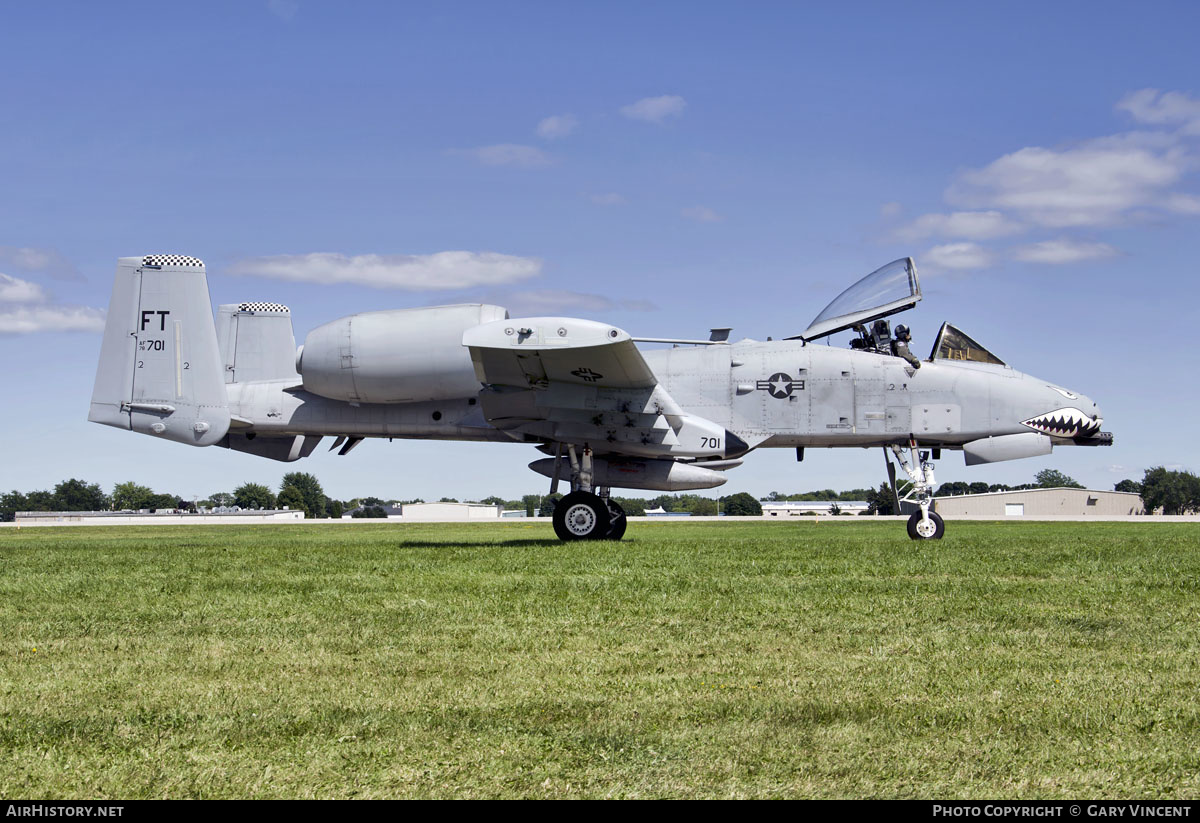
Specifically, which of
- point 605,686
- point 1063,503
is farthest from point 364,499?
point 605,686

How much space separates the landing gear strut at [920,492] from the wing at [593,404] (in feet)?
9.41

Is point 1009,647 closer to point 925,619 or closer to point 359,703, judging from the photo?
point 925,619

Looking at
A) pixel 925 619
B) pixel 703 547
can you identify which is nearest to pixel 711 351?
pixel 703 547

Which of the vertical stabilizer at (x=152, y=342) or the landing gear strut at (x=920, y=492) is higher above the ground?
the vertical stabilizer at (x=152, y=342)

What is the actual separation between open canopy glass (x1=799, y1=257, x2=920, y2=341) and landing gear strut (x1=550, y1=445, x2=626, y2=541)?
4.39 m

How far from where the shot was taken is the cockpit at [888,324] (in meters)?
16.5

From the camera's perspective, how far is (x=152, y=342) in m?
16.1

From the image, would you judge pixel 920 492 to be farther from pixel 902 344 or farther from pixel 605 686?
pixel 605 686

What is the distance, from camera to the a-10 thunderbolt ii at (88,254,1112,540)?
1522 cm

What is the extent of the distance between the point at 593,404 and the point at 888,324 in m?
5.28

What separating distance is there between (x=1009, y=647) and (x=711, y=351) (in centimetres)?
1101

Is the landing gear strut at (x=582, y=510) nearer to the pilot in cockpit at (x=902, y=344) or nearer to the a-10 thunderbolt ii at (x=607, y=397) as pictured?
the a-10 thunderbolt ii at (x=607, y=397)

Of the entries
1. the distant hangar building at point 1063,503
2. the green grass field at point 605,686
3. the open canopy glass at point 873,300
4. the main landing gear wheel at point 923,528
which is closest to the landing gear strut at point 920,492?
the main landing gear wheel at point 923,528

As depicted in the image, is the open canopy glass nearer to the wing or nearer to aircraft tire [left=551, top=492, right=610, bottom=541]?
the wing
